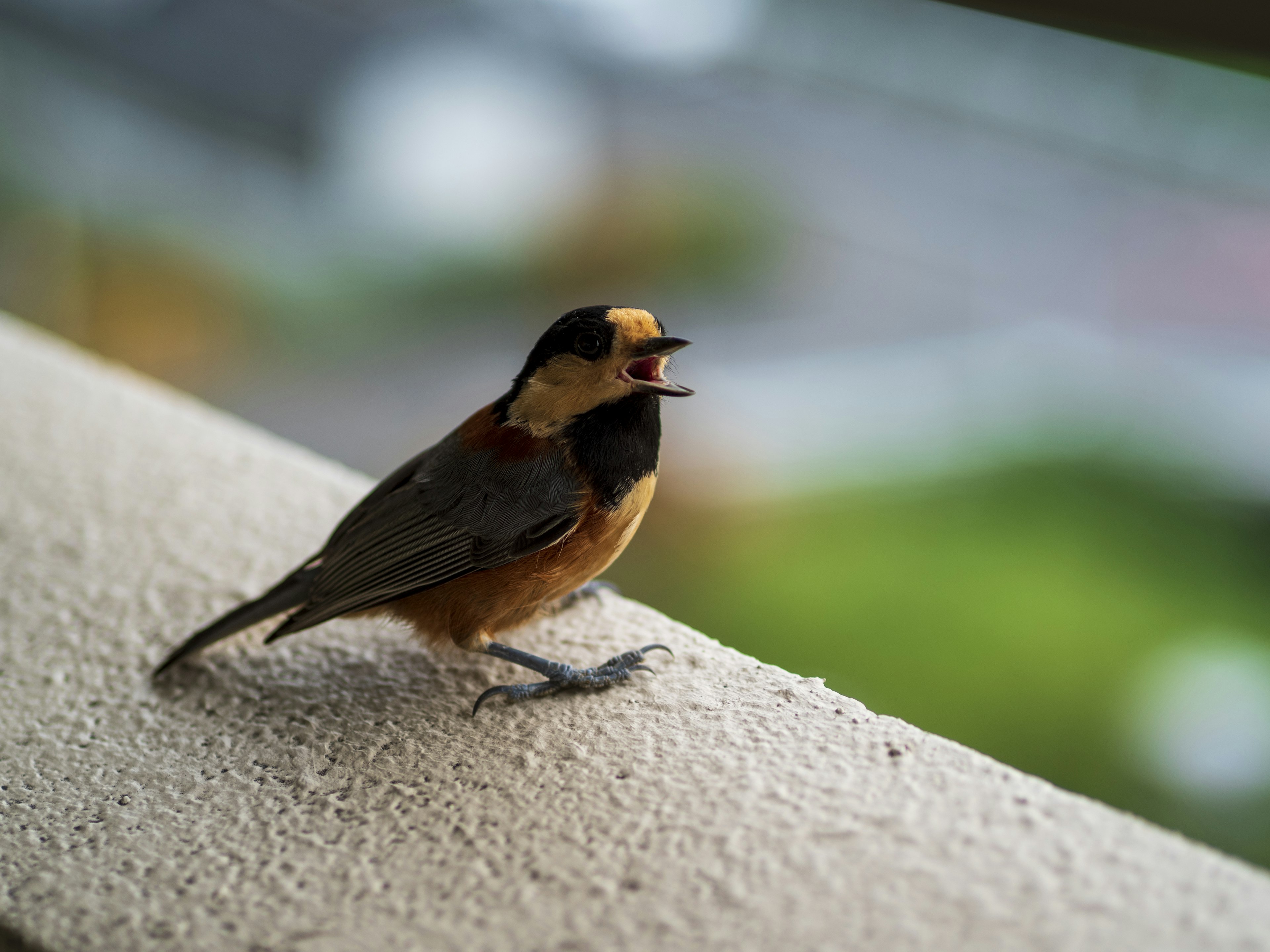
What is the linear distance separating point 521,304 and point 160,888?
202 inches

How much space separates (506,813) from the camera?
4.41 ft

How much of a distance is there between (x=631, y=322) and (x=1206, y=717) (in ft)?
10.7

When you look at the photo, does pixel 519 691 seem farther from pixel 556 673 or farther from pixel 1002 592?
pixel 1002 592

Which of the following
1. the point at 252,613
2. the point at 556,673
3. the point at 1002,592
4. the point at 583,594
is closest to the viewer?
the point at 556,673

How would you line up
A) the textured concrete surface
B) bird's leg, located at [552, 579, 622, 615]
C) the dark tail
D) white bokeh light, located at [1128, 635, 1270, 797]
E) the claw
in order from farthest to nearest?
white bokeh light, located at [1128, 635, 1270, 797] < bird's leg, located at [552, 579, 622, 615] < the dark tail < the claw < the textured concrete surface

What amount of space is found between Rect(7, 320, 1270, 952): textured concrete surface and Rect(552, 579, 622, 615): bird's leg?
0.03 meters

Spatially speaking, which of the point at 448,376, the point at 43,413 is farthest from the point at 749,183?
the point at 43,413

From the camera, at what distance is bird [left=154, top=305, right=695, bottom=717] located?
1.57 m

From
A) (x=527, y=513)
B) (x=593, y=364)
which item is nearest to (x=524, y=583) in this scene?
(x=527, y=513)

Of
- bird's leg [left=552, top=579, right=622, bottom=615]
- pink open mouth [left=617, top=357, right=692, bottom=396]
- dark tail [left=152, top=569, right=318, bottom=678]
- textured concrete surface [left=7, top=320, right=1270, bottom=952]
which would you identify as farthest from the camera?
bird's leg [left=552, top=579, right=622, bottom=615]

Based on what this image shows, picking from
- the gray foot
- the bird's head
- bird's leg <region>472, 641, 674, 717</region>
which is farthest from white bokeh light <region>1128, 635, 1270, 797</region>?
the bird's head

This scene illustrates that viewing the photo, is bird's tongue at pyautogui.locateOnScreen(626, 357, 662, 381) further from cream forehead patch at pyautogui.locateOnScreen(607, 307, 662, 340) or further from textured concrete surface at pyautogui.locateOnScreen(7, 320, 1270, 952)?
textured concrete surface at pyautogui.locateOnScreen(7, 320, 1270, 952)

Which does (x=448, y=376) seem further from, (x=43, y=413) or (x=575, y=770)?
(x=575, y=770)

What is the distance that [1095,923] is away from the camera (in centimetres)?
106
